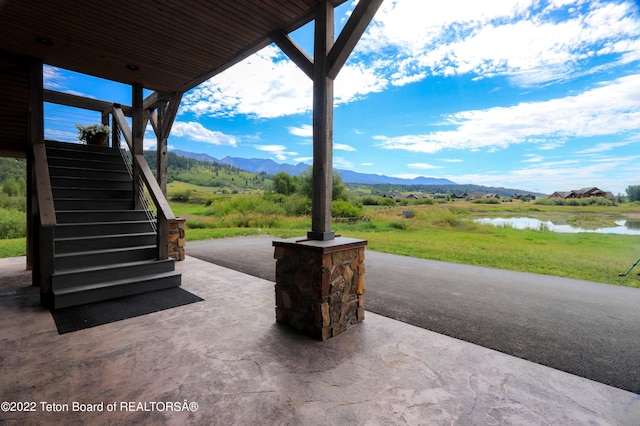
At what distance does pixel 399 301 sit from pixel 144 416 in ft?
8.72

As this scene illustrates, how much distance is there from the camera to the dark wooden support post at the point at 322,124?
2.64m

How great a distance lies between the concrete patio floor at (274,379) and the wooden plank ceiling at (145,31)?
2.99m

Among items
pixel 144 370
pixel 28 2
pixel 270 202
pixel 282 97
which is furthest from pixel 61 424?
pixel 270 202

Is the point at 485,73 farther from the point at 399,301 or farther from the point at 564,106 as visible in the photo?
the point at 399,301

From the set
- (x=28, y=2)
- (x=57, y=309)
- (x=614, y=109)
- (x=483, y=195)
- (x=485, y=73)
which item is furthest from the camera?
(x=483, y=195)

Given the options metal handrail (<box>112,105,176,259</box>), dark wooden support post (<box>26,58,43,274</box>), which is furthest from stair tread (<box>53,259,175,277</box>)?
dark wooden support post (<box>26,58,43,274</box>)

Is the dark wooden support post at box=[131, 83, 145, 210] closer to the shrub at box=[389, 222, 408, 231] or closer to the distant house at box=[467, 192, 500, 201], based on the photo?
the shrub at box=[389, 222, 408, 231]

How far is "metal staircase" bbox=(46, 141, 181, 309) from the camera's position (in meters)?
3.35

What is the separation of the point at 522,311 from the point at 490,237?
17.3 ft

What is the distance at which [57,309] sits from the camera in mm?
3037

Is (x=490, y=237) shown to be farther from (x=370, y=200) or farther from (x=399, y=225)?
(x=370, y=200)

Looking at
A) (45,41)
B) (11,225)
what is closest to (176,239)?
(45,41)

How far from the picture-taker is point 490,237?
7.77 metres

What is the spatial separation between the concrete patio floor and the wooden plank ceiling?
2986 millimetres
